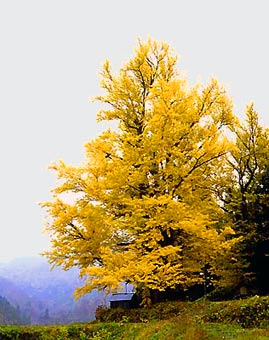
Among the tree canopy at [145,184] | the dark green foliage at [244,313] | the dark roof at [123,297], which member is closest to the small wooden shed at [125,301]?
the dark roof at [123,297]

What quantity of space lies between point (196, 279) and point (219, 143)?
501cm

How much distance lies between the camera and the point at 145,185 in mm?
18078

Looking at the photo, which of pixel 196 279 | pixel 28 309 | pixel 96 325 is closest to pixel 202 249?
pixel 196 279

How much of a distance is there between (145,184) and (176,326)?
21.3ft

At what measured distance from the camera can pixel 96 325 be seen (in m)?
14.7

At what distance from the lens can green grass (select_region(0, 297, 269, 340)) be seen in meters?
11.9

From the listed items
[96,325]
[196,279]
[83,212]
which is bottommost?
[96,325]

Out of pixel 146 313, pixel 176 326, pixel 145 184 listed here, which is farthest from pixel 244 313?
pixel 145 184

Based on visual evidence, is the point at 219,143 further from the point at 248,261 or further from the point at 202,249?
the point at 248,261

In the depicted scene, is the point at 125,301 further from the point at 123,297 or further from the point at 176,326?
the point at 176,326

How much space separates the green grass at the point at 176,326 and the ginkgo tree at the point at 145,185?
3.60ft

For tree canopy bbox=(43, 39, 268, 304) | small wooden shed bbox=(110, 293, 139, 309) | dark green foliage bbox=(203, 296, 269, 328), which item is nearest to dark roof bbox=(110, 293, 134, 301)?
small wooden shed bbox=(110, 293, 139, 309)

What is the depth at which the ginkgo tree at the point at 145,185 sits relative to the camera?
653 inches

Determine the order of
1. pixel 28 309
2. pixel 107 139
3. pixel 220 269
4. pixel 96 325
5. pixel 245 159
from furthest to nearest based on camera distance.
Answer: pixel 28 309
pixel 245 159
pixel 220 269
pixel 107 139
pixel 96 325
